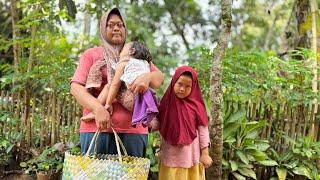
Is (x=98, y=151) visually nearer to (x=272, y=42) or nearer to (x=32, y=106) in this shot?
(x=32, y=106)

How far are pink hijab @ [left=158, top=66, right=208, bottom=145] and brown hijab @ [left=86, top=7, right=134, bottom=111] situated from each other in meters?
0.43

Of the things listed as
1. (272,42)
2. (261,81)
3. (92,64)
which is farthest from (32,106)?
(272,42)

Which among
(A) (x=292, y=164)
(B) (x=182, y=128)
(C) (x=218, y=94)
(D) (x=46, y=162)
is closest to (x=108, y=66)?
(B) (x=182, y=128)

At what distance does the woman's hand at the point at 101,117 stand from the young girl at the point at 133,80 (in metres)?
0.05

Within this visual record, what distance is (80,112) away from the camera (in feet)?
16.1

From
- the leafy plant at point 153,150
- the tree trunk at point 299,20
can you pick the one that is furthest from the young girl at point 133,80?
the tree trunk at point 299,20

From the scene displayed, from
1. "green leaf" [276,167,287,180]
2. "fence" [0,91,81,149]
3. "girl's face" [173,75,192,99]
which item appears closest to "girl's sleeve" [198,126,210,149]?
"girl's face" [173,75,192,99]

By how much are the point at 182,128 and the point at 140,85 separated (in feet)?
1.97

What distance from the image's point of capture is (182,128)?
315cm

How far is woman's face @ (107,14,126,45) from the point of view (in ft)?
9.50

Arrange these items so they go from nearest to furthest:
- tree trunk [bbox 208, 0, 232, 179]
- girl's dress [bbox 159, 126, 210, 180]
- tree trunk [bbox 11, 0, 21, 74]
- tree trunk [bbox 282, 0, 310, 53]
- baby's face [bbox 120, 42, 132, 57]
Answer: baby's face [bbox 120, 42, 132, 57]
girl's dress [bbox 159, 126, 210, 180]
tree trunk [bbox 208, 0, 232, 179]
tree trunk [bbox 11, 0, 21, 74]
tree trunk [bbox 282, 0, 310, 53]

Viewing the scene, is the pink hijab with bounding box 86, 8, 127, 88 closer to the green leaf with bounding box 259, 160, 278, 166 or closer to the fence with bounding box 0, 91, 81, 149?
the fence with bounding box 0, 91, 81, 149

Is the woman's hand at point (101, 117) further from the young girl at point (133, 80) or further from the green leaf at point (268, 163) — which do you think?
the green leaf at point (268, 163)

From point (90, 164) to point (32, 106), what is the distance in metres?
2.59
